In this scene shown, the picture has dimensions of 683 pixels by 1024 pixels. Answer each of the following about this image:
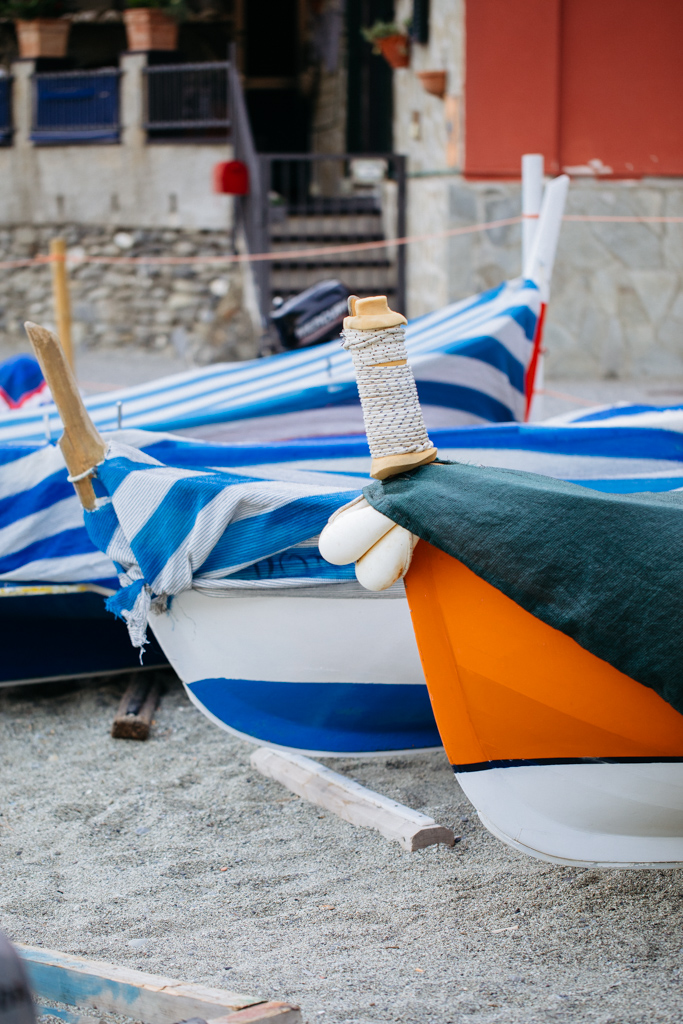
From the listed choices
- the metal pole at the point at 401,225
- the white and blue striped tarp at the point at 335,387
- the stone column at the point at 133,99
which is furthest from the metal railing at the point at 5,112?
the white and blue striped tarp at the point at 335,387

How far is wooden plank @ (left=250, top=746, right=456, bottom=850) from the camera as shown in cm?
240

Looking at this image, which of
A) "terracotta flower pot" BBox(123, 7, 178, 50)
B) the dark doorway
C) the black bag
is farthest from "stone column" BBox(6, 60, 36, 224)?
the black bag

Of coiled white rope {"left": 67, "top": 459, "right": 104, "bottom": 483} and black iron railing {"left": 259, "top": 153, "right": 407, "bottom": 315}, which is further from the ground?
black iron railing {"left": 259, "top": 153, "right": 407, "bottom": 315}

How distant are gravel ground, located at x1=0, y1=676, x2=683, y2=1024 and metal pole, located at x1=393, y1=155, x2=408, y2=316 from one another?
22.4 ft

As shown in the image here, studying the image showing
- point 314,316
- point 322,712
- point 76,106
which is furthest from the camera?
point 76,106

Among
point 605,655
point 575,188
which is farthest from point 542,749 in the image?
point 575,188

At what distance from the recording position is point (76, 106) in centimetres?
1052

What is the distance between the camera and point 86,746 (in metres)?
3.03

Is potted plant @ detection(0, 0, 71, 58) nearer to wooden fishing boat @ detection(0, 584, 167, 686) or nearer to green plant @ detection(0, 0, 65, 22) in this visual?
green plant @ detection(0, 0, 65, 22)

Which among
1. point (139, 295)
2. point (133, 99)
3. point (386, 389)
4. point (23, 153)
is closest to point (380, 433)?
point (386, 389)

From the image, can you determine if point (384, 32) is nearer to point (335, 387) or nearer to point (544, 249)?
point (544, 249)

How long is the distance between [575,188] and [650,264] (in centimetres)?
85

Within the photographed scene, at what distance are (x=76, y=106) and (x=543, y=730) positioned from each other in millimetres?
10269

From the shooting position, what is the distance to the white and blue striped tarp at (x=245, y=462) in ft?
9.86
